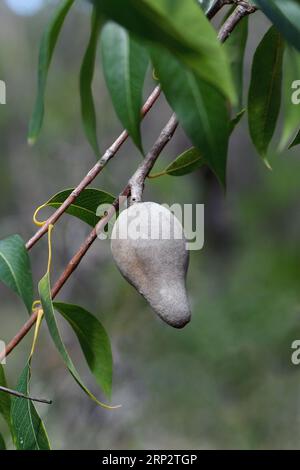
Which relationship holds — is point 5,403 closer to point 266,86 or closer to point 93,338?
point 93,338

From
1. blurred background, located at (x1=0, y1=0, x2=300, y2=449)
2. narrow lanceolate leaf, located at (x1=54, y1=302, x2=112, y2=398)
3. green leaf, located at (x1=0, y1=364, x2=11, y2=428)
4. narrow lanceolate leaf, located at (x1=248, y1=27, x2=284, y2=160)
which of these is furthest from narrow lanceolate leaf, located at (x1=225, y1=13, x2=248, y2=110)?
blurred background, located at (x1=0, y1=0, x2=300, y2=449)

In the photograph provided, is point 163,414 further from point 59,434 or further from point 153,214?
point 153,214

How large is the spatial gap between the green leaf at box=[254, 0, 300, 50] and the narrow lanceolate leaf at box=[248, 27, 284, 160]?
0.86ft

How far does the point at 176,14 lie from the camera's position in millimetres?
420

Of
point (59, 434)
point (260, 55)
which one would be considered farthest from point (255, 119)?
point (59, 434)

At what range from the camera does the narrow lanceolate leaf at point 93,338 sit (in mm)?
758

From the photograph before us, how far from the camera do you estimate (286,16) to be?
50 centimetres

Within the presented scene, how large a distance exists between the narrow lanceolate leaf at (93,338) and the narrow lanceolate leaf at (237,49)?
0.31m

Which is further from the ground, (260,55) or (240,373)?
(260,55)

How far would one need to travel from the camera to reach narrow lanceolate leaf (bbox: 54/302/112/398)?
0.76m

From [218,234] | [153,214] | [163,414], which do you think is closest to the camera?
[153,214]

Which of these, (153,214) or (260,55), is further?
(260,55)

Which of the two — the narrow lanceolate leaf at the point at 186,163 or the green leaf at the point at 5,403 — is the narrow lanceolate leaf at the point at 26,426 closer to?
the green leaf at the point at 5,403

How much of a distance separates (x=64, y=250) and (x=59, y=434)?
69cm
